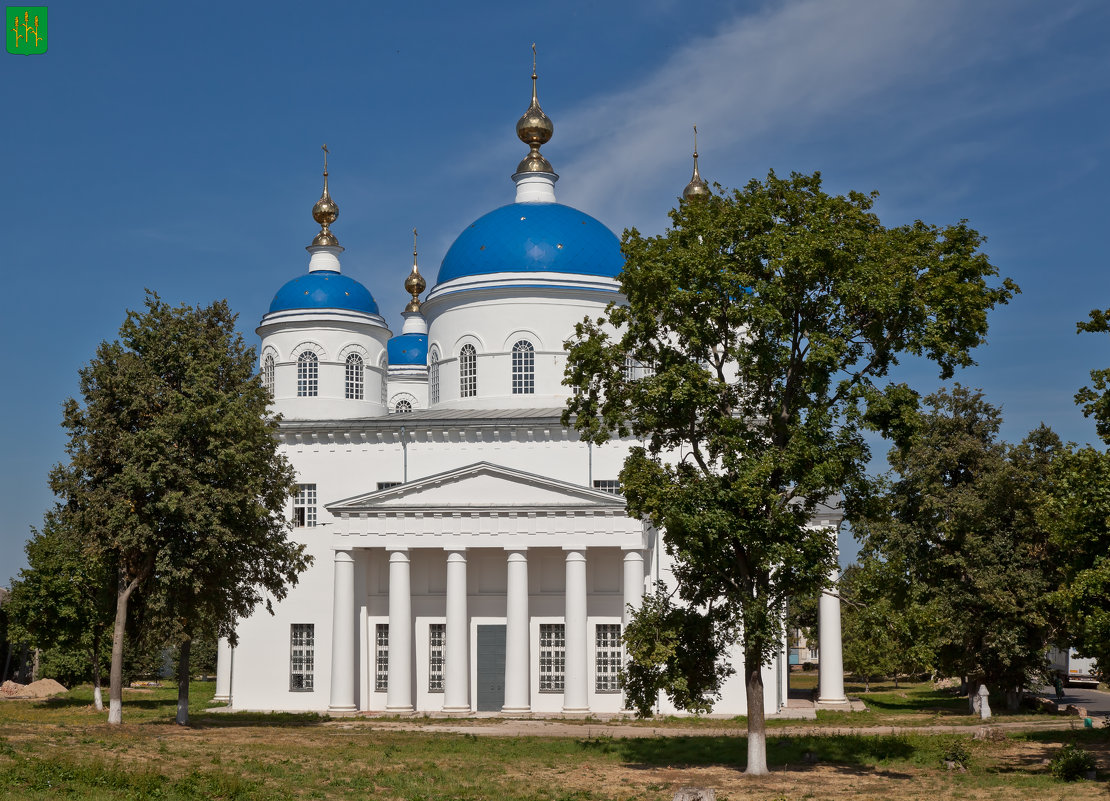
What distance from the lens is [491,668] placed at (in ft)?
127

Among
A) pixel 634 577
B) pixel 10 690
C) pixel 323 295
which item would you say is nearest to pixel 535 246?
pixel 323 295

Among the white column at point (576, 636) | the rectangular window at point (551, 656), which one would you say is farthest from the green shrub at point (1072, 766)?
the rectangular window at point (551, 656)

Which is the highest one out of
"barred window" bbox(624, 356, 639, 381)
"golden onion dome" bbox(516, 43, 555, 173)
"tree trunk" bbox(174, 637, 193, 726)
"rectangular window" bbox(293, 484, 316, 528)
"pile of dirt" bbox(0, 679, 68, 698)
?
"golden onion dome" bbox(516, 43, 555, 173)

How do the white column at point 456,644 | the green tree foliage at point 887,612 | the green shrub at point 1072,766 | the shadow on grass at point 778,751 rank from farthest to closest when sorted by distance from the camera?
the white column at point 456,644, the shadow on grass at point 778,751, the green tree foliage at point 887,612, the green shrub at point 1072,766

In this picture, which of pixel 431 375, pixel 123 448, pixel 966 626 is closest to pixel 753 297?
pixel 123 448

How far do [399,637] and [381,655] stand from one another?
2695 mm

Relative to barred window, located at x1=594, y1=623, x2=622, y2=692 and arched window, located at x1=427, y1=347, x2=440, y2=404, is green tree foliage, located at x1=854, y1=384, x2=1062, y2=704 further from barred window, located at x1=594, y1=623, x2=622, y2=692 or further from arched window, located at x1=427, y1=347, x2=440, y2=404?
arched window, located at x1=427, y1=347, x2=440, y2=404

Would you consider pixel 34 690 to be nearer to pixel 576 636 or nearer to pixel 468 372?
pixel 468 372

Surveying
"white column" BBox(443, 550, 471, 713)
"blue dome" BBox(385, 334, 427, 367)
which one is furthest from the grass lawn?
Answer: "blue dome" BBox(385, 334, 427, 367)

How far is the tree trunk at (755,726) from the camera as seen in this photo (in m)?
23.3

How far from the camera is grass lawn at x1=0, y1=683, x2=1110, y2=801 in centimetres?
2020

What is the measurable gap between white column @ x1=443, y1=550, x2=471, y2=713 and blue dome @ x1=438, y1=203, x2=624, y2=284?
35.9ft

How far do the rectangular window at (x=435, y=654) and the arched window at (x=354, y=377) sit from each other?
9658 mm

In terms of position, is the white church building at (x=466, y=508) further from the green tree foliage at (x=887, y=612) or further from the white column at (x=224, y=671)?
the green tree foliage at (x=887, y=612)
